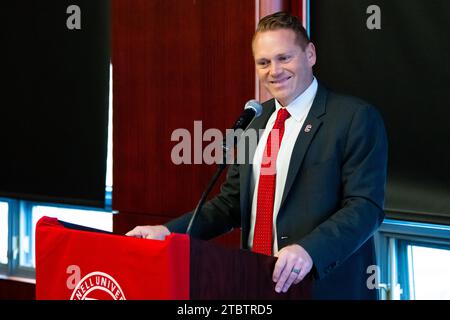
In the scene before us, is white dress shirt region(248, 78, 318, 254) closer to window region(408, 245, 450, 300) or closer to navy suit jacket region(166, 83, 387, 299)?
navy suit jacket region(166, 83, 387, 299)

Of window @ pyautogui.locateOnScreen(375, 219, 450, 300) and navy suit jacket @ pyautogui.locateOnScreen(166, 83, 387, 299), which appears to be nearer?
navy suit jacket @ pyautogui.locateOnScreen(166, 83, 387, 299)

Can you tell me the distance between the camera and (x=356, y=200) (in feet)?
6.34

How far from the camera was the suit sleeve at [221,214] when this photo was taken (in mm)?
2207

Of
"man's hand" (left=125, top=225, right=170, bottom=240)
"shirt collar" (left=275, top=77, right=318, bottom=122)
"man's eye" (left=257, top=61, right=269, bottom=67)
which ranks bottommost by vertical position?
"man's hand" (left=125, top=225, right=170, bottom=240)

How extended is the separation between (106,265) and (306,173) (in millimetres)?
736

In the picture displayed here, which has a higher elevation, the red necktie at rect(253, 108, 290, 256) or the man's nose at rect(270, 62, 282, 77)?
the man's nose at rect(270, 62, 282, 77)

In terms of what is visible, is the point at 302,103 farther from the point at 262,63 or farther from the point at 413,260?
the point at 413,260

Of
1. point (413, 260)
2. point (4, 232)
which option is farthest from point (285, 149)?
point (4, 232)

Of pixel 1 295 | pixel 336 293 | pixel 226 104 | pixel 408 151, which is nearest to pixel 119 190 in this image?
pixel 226 104

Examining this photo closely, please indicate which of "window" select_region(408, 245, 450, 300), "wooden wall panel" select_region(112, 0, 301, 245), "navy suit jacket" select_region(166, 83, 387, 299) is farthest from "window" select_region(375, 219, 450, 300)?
"navy suit jacket" select_region(166, 83, 387, 299)

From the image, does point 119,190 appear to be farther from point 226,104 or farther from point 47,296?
point 47,296

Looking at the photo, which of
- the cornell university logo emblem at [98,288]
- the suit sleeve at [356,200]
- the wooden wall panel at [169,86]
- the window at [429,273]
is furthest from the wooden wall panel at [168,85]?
the cornell university logo emblem at [98,288]

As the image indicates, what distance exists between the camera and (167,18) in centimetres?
369

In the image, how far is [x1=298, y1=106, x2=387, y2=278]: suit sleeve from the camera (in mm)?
1776
